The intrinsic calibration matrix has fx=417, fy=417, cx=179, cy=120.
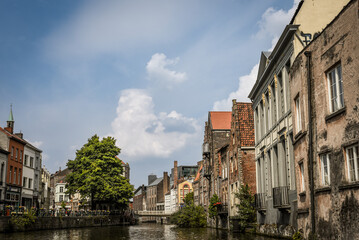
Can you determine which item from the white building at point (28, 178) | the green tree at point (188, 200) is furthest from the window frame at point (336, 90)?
the white building at point (28, 178)

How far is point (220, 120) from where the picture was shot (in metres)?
55.2

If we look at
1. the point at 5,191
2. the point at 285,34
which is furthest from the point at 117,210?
the point at 285,34

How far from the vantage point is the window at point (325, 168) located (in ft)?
45.7

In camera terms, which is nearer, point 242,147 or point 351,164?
point 351,164

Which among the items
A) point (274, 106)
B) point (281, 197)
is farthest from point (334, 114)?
point (274, 106)

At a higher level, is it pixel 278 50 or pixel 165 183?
pixel 278 50

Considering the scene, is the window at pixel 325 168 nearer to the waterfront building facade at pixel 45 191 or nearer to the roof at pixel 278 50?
the roof at pixel 278 50

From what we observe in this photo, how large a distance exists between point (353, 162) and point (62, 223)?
130 ft

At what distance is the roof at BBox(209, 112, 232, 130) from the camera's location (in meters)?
53.8

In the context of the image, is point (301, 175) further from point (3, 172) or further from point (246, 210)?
point (3, 172)

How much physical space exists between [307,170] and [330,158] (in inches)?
83.1

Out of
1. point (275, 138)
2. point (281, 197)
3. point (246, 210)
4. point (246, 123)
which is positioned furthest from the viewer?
point (246, 123)

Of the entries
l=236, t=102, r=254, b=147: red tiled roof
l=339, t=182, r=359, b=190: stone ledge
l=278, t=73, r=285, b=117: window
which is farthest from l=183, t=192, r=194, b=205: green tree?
l=339, t=182, r=359, b=190: stone ledge

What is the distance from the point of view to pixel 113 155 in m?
59.4
